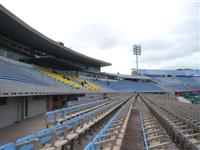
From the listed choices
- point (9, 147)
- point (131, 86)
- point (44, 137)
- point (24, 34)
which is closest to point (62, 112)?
point (44, 137)

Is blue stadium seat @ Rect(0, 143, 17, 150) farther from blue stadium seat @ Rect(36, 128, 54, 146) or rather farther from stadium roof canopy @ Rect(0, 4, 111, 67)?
stadium roof canopy @ Rect(0, 4, 111, 67)

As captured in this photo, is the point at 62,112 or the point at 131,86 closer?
the point at 62,112

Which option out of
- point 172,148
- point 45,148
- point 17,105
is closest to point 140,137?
point 172,148

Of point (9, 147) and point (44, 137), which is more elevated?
point (9, 147)

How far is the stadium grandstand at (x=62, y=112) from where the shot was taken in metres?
4.48

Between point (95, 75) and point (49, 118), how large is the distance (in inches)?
1161

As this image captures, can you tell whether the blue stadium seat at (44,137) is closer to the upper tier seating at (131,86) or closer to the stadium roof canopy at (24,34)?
the stadium roof canopy at (24,34)

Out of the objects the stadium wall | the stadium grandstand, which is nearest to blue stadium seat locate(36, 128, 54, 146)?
the stadium grandstand

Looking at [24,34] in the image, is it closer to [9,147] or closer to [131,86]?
[9,147]

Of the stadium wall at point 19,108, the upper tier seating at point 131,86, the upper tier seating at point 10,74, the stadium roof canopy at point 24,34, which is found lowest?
the stadium wall at point 19,108

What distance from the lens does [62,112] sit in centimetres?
744

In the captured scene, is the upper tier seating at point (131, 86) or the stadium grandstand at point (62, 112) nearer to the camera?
the stadium grandstand at point (62, 112)

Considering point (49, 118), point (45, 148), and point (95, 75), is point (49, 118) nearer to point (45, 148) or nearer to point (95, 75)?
point (45, 148)

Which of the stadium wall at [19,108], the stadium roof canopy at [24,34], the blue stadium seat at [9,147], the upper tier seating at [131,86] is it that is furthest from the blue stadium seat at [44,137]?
the upper tier seating at [131,86]
